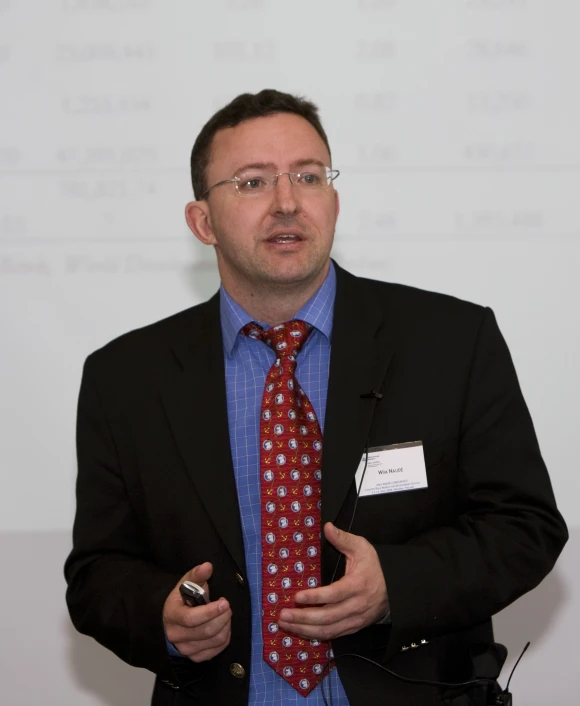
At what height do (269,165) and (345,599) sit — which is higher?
(269,165)

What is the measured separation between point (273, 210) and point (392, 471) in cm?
72

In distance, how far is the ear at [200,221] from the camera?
9.30 feet

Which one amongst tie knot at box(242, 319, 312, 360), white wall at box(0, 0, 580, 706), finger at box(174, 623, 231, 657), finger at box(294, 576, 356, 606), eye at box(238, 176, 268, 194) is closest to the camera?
finger at box(294, 576, 356, 606)

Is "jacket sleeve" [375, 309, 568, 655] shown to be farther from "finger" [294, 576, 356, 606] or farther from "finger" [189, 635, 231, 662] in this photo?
"finger" [189, 635, 231, 662]

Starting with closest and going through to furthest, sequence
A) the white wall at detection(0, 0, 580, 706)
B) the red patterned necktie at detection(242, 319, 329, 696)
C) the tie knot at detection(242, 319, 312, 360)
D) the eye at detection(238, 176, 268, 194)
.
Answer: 1. the red patterned necktie at detection(242, 319, 329, 696)
2. the tie knot at detection(242, 319, 312, 360)
3. the eye at detection(238, 176, 268, 194)
4. the white wall at detection(0, 0, 580, 706)

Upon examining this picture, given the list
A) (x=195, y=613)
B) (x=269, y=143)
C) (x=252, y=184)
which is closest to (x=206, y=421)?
(x=195, y=613)

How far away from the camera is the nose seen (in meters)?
2.52

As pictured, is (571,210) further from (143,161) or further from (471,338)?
(143,161)

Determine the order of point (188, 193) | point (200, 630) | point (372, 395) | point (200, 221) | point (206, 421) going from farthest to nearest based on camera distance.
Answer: point (188, 193), point (200, 221), point (206, 421), point (372, 395), point (200, 630)

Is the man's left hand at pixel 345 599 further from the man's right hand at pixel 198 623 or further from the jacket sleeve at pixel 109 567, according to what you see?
the jacket sleeve at pixel 109 567

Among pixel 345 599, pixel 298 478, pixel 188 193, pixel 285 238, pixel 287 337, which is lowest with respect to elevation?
pixel 345 599

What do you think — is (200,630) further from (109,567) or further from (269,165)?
(269,165)

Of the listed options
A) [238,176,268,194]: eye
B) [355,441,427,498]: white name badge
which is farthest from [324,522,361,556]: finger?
[238,176,268,194]: eye

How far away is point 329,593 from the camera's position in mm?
2053
